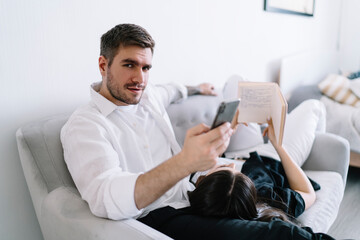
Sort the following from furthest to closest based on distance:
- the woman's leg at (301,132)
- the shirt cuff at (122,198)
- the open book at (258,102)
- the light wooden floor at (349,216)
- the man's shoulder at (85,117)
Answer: the light wooden floor at (349,216) < the woman's leg at (301,132) < the open book at (258,102) < the man's shoulder at (85,117) < the shirt cuff at (122,198)

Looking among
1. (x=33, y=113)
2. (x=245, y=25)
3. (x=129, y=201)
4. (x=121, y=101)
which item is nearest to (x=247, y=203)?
(x=129, y=201)

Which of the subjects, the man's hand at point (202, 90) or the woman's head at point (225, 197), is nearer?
the woman's head at point (225, 197)

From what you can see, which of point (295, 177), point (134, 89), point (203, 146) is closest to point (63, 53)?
point (134, 89)

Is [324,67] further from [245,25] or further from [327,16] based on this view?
[245,25]

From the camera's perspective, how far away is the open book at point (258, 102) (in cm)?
117

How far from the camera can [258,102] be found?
1207 mm

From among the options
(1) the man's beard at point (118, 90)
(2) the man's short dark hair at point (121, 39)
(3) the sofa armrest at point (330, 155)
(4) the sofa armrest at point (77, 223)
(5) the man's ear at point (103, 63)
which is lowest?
(3) the sofa armrest at point (330, 155)

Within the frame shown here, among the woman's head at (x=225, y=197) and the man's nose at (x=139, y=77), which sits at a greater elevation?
the man's nose at (x=139, y=77)

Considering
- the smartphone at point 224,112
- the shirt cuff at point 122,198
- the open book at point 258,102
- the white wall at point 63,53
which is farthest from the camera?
the open book at point 258,102

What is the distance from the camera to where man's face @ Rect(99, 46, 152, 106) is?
3.36ft

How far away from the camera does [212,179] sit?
902 millimetres

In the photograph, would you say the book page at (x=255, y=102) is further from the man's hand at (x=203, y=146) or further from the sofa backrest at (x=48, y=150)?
the sofa backrest at (x=48, y=150)

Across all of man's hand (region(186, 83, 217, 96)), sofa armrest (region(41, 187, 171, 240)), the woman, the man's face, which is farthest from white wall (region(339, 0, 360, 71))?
sofa armrest (region(41, 187, 171, 240))

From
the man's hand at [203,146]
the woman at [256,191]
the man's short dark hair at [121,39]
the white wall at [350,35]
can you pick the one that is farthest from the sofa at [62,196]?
the white wall at [350,35]
